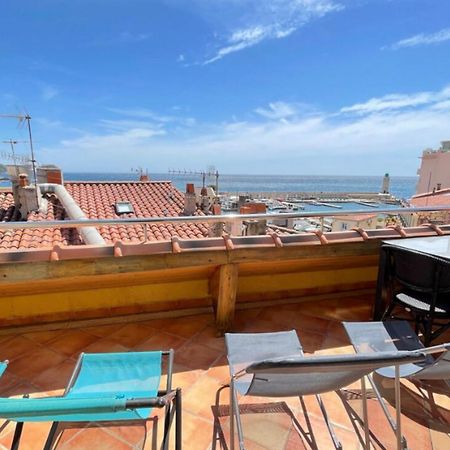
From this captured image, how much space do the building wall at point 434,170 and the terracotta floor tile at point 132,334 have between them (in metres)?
23.4

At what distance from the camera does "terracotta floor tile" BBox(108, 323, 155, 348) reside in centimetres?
236

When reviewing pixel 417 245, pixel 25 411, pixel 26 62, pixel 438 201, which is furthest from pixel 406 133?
pixel 26 62

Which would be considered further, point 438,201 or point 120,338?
point 438,201

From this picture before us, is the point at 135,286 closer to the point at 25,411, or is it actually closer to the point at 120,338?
the point at 120,338

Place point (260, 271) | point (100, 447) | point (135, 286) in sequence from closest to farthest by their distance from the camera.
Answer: point (100, 447) → point (135, 286) → point (260, 271)

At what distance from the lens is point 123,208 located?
9805 mm

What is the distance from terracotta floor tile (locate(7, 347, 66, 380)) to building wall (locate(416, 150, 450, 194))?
78.8 ft

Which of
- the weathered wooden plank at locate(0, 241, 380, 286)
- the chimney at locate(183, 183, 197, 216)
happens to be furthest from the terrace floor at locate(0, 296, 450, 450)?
the chimney at locate(183, 183, 197, 216)

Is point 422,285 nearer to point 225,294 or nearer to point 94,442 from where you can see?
point 225,294

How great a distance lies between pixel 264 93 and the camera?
29484mm

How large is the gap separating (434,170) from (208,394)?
25.7 meters

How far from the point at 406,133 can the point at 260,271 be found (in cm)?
1799

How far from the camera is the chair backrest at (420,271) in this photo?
204 centimetres

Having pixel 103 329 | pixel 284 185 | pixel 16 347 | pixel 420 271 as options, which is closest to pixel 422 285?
pixel 420 271
